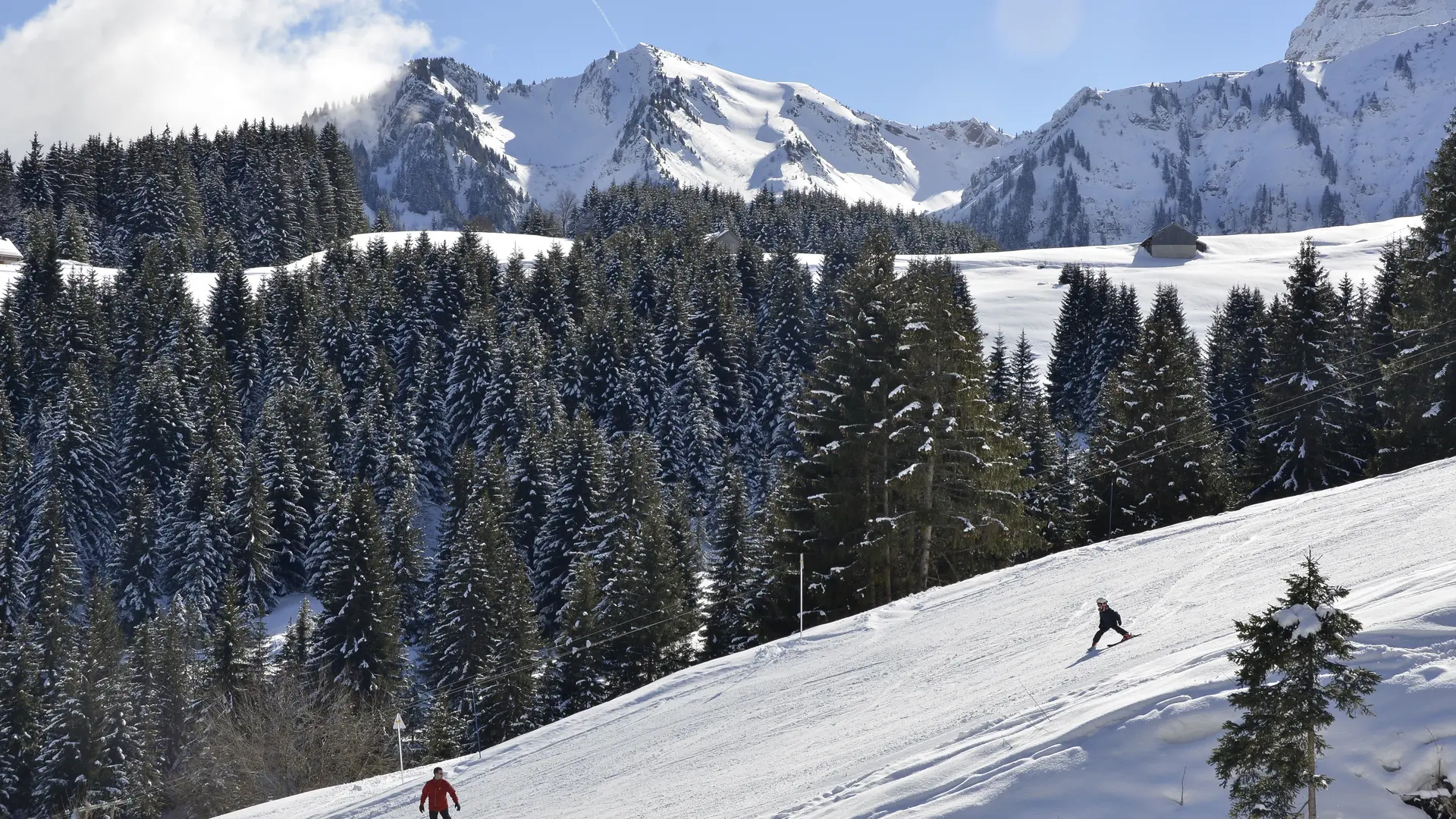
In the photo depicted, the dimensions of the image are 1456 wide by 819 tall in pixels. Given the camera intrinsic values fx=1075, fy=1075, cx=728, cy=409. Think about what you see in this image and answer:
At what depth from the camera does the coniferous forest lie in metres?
30.4

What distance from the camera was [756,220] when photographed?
154 meters

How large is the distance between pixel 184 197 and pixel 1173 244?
11927 cm

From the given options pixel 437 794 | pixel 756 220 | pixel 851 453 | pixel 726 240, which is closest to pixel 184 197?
pixel 726 240

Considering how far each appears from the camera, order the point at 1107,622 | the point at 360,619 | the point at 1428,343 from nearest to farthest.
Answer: the point at 1107,622
the point at 1428,343
the point at 360,619

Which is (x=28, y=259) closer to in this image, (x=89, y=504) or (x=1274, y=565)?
(x=89, y=504)

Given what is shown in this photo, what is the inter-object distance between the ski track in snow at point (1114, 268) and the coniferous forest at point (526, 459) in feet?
18.1

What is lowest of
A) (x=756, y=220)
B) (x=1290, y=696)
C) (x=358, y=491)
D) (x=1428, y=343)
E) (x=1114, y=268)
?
(x=358, y=491)

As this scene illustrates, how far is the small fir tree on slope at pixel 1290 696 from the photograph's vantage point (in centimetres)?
821

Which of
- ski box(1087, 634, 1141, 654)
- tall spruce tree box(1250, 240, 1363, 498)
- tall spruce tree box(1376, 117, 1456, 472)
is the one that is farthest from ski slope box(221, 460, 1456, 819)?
tall spruce tree box(1250, 240, 1363, 498)

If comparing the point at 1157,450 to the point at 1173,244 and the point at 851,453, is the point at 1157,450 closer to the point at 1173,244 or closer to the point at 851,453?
the point at 851,453

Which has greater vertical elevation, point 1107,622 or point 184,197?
point 184,197

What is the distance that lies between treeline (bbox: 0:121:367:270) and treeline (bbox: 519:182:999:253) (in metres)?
35.4

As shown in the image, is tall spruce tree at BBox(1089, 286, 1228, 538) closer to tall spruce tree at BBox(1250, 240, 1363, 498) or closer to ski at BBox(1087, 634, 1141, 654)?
tall spruce tree at BBox(1250, 240, 1363, 498)

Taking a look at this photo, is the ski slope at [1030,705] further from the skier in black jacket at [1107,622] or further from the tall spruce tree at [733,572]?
the tall spruce tree at [733,572]
